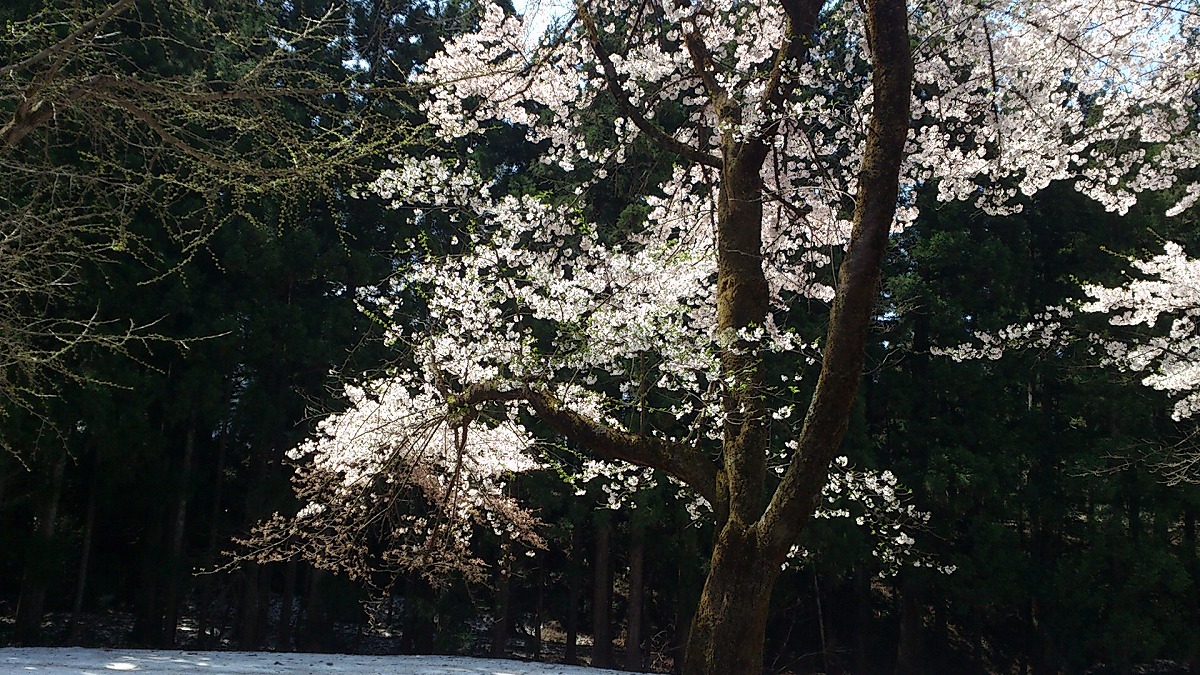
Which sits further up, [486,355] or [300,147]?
[300,147]

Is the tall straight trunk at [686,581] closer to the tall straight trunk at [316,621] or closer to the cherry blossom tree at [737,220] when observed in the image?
the tall straight trunk at [316,621]

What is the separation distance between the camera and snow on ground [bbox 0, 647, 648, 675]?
22.9ft

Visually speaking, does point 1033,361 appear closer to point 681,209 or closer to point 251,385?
point 681,209

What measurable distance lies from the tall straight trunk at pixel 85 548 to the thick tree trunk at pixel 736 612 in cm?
822

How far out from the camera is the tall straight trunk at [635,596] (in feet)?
34.2

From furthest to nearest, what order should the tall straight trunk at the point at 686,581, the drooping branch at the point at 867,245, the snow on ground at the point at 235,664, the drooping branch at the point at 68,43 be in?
1. the tall straight trunk at the point at 686,581
2. the snow on ground at the point at 235,664
3. the drooping branch at the point at 867,245
4. the drooping branch at the point at 68,43

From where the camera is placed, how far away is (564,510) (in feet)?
35.8

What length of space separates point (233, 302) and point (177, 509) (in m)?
2.47

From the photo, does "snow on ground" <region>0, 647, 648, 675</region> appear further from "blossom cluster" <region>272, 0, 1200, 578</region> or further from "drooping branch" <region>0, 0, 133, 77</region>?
"drooping branch" <region>0, 0, 133, 77</region>

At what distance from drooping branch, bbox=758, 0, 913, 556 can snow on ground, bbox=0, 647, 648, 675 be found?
562 cm

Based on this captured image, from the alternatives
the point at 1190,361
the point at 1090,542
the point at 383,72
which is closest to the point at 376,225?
the point at 383,72

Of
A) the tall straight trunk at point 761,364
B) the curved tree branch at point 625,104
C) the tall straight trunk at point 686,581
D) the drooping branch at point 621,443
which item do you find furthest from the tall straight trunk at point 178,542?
the tall straight trunk at point 761,364

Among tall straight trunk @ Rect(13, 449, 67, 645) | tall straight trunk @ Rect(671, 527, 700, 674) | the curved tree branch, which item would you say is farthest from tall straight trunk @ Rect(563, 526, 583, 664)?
the curved tree branch

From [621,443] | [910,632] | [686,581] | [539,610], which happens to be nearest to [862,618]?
[910,632]
